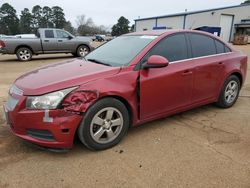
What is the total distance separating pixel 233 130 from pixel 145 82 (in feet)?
5.54

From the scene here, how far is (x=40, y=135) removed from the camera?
295 cm

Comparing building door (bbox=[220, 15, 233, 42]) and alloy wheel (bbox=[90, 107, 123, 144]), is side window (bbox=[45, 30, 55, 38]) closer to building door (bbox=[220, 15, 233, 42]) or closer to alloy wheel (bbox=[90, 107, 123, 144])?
alloy wheel (bbox=[90, 107, 123, 144])

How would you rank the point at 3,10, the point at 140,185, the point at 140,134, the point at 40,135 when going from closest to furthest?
1. the point at 140,185
2. the point at 40,135
3. the point at 140,134
4. the point at 3,10

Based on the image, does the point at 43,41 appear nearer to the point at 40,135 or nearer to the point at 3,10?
the point at 40,135

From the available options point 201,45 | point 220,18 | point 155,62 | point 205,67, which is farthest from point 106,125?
point 220,18

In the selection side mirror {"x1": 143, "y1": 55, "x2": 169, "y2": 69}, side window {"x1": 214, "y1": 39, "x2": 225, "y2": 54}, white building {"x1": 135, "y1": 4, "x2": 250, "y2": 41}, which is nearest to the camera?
side mirror {"x1": 143, "y1": 55, "x2": 169, "y2": 69}

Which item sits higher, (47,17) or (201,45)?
(47,17)

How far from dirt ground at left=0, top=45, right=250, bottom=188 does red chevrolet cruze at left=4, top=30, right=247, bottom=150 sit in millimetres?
253

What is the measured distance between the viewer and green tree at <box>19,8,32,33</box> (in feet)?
231

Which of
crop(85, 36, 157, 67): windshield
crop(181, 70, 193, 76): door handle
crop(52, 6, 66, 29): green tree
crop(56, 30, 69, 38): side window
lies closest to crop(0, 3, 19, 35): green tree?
crop(52, 6, 66, 29): green tree

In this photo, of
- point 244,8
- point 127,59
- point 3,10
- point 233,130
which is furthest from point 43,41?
point 3,10

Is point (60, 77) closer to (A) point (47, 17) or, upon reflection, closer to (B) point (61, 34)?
(B) point (61, 34)

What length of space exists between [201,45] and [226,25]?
37.2 m

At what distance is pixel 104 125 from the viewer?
3.21 m
